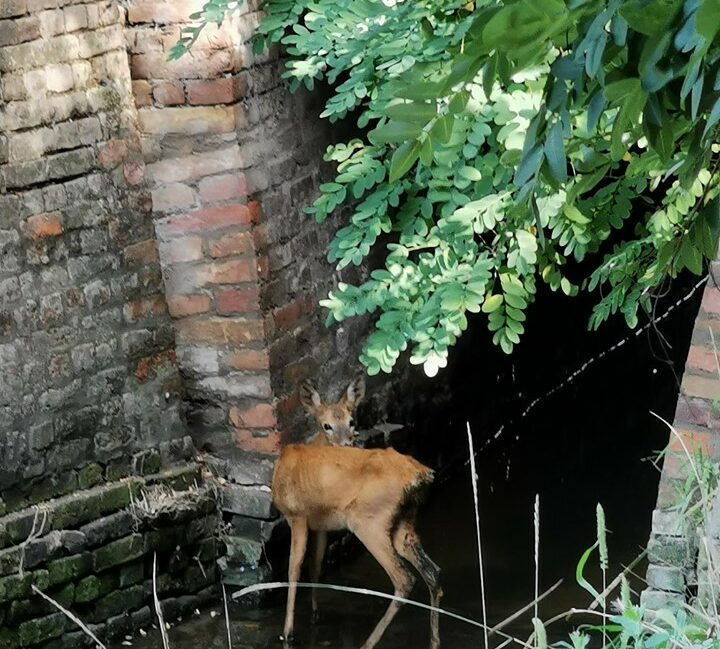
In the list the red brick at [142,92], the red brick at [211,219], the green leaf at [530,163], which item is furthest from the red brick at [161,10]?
the green leaf at [530,163]

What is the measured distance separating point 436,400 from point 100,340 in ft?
6.87

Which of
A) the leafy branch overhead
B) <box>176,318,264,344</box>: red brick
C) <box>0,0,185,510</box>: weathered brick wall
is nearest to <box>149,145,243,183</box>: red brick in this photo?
<box>0,0,185,510</box>: weathered brick wall

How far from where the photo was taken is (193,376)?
5426mm

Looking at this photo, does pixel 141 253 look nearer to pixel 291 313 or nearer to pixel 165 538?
pixel 291 313

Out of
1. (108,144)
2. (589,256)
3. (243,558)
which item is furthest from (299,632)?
(589,256)

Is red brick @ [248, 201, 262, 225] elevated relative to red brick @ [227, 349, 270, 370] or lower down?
elevated

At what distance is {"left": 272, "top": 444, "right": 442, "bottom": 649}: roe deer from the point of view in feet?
16.4

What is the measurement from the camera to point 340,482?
16.6 ft

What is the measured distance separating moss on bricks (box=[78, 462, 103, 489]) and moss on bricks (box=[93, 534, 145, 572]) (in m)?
0.25

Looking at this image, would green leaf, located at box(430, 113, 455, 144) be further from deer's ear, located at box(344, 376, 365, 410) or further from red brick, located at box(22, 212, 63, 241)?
deer's ear, located at box(344, 376, 365, 410)

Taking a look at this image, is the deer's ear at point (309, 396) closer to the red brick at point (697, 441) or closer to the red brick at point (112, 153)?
the red brick at point (112, 153)

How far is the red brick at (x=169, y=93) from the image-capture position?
510 cm

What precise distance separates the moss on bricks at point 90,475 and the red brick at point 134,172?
3.63 ft

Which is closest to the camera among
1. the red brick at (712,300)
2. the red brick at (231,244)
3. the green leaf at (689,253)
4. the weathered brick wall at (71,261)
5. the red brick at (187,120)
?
the green leaf at (689,253)
